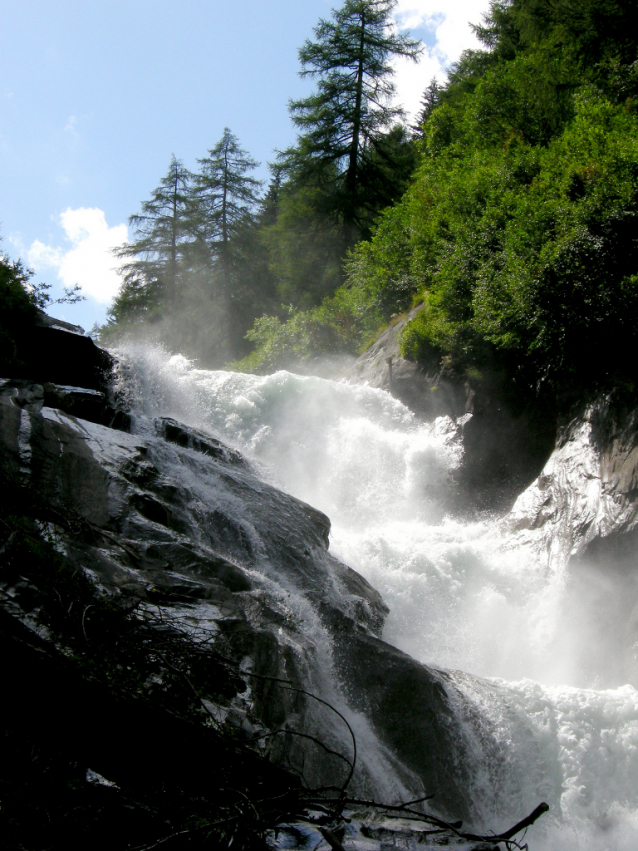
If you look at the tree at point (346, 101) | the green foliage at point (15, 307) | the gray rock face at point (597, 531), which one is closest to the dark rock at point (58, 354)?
the green foliage at point (15, 307)

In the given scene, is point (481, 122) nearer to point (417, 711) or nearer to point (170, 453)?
point (170, 453)

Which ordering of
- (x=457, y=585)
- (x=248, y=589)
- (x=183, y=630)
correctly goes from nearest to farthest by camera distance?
(x=183, y=630)
(x=248, y=589)
(x=457, y=585)

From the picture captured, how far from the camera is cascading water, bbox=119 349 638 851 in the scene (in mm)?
6746

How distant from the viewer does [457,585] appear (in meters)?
11.1

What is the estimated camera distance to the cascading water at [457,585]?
675cm

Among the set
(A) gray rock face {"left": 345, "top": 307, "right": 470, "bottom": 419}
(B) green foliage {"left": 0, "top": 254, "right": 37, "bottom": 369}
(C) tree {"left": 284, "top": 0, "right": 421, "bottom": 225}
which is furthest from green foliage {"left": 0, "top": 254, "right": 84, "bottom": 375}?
(C) tree {"left": 284, "top": 0, "right": 421, "bottom": 225}

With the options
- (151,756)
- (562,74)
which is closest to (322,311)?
(562,74)

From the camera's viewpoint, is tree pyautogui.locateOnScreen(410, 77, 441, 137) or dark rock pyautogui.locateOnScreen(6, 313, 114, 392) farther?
tree pyautogui.locateOnScreen(410, 77, 441, 137)

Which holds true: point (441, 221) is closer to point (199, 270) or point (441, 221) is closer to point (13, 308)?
point (13, 308)

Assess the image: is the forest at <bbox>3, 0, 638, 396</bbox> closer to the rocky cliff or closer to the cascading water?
the cascading water

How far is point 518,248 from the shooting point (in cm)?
1273

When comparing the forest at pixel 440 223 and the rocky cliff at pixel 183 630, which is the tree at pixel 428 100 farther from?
the rocky cliff at pixel 183 630

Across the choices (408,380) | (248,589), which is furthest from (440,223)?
(248,589)

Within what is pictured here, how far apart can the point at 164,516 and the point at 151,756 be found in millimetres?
3816
